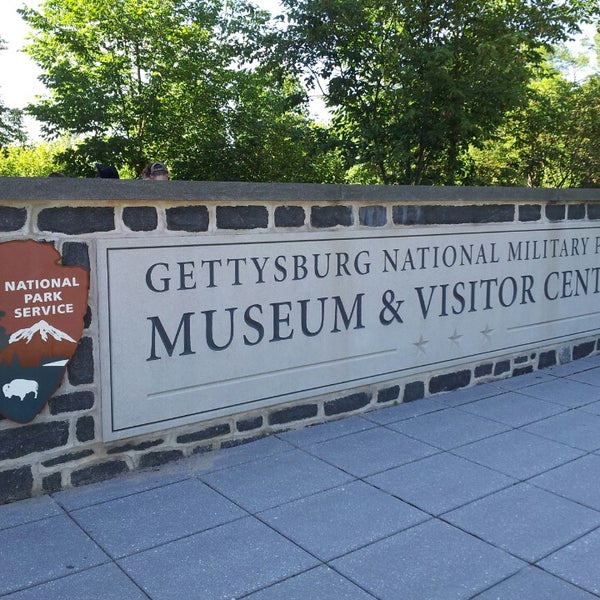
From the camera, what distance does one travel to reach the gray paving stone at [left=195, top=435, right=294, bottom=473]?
3.64 metres

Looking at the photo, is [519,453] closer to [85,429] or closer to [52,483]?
[85,429]

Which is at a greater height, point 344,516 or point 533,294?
point 533,294

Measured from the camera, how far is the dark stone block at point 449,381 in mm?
5004

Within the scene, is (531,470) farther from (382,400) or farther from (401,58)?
(401,58)

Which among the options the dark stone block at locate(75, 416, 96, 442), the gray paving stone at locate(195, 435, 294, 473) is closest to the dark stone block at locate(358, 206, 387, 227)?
the gray paving stone at locate(195, 435, 294, 473)

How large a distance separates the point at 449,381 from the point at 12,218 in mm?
3353

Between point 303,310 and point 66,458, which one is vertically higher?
point 303,310

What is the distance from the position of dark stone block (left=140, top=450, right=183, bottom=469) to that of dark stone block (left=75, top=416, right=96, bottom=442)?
33 centimetres

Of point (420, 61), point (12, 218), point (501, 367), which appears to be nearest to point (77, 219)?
point (12, 218)

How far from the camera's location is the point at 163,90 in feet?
32.9

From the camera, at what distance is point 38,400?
10.3ft

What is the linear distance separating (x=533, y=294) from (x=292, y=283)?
8.39 ft

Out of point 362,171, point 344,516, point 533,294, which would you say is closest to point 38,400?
point 344,516

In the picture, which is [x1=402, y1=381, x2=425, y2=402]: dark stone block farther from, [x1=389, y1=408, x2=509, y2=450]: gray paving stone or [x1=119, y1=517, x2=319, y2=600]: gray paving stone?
[x1=119, y1=517, x2=319, y2=600]: gray paving stone
